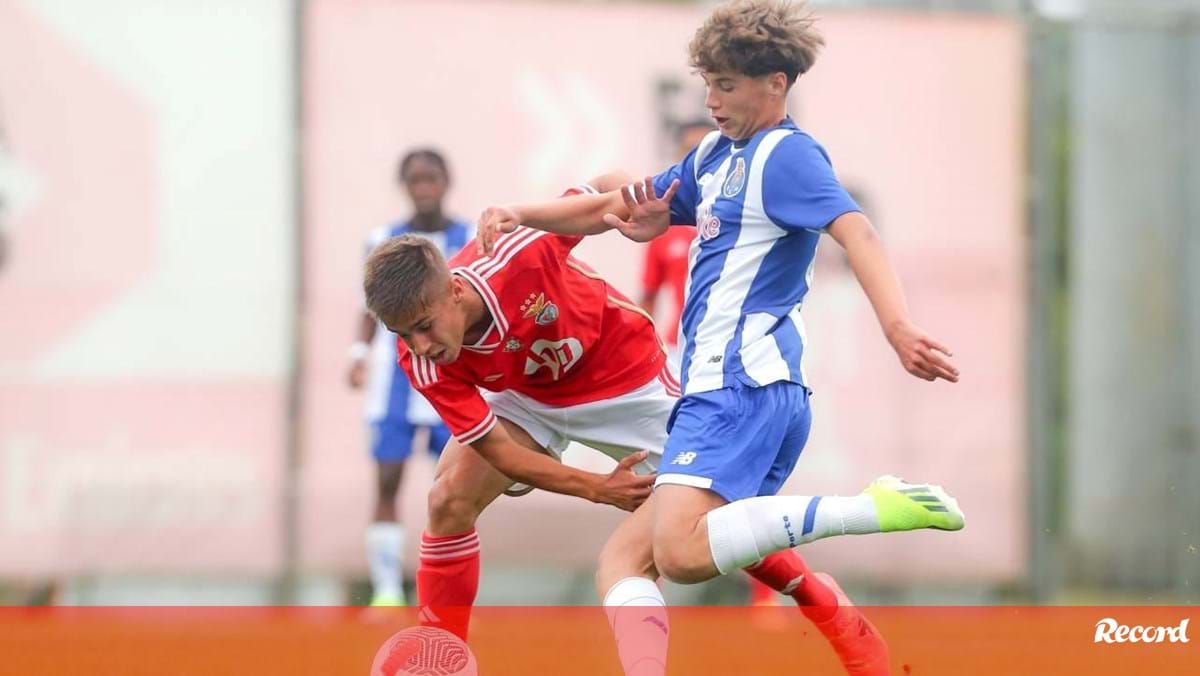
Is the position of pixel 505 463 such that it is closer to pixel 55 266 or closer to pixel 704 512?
pixel 704 512

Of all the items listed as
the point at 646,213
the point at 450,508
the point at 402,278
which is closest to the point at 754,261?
the point at 646,213

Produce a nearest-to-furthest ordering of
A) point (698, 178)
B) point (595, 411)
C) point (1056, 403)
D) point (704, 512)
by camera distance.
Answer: point (704, 512), point (698, 178), point (595, 411), point (1056, 403)

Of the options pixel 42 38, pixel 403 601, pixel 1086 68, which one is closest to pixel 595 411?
pixel 403 601

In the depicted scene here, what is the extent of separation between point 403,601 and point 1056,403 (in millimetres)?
4129

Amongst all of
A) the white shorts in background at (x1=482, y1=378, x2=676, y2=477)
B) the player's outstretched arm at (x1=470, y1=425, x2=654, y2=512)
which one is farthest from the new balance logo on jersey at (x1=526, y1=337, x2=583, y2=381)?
the player's outstretched arm at (x1=470, y1=425, x2=654, y2=512)

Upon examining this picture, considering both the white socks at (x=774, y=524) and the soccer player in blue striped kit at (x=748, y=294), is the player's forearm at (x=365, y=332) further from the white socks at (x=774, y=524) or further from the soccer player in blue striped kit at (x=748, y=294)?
the white socks at (x=774, y=524)

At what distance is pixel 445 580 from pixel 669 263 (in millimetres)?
2925

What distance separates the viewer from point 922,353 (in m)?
3.68

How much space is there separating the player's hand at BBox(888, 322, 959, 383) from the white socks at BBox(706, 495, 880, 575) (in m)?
0.43

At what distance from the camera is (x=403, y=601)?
764 centimetres

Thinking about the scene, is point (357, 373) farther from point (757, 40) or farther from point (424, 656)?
point (757, 40)

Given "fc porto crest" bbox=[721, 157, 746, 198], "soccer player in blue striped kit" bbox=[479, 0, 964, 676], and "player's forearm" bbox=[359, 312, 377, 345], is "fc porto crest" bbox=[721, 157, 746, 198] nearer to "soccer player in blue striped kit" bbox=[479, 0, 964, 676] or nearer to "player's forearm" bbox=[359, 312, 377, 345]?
"soccer player in blue striped kit" bbox=[479, 0, 964, 676]

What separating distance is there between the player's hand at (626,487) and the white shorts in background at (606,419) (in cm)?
42

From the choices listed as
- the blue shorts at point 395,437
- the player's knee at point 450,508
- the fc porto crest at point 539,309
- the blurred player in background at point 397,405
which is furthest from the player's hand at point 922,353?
the blue shorts at point 395,437
